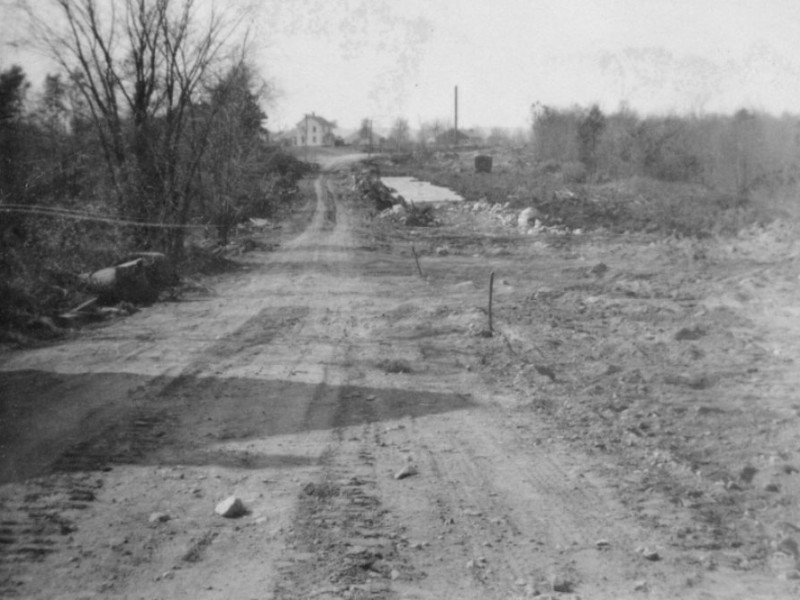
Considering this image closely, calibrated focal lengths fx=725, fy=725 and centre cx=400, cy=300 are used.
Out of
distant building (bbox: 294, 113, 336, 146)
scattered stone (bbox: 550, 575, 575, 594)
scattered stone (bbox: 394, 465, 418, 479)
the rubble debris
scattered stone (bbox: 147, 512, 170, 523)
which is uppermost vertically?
distant building (bbox: 294, 113, 336, 146)

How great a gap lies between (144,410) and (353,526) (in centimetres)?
346

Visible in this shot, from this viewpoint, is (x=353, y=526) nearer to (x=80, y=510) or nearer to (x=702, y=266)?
(x=80, y=510)

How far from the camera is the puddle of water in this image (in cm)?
4110

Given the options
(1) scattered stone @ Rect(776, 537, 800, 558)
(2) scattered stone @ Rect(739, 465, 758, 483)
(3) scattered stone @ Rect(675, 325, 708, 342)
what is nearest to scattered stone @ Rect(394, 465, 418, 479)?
(2) scattered stone @ Rect(739, 465, 758, 483)

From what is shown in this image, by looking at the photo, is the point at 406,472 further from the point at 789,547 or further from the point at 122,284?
the point at 122,284

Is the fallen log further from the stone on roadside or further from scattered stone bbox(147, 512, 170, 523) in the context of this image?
the stone on roadside

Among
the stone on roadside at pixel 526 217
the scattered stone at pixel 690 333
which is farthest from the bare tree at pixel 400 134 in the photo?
the scattered stone at pixel 690 333

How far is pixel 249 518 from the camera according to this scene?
4996 millimetres

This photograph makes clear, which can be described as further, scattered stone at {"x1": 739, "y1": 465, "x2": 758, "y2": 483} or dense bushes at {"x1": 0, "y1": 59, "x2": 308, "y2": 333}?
dense bushes at {"x1": 0, "y1": 59, "x2": 308, "y2": 333}

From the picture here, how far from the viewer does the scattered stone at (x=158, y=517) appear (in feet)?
16.2

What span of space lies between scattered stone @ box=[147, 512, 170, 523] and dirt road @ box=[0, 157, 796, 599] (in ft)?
0.10

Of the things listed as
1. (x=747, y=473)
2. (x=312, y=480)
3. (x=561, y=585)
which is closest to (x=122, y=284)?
(x=312, y=480)

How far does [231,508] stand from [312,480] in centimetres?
80

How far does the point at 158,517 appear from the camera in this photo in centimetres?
499
